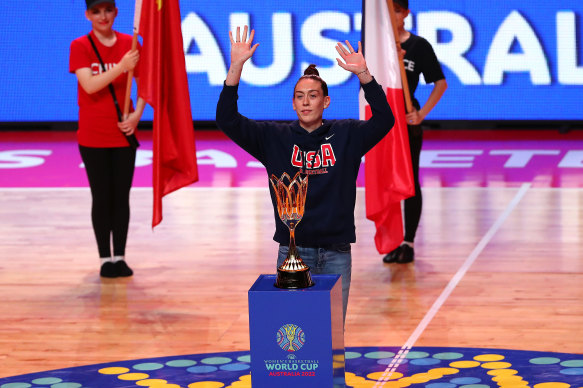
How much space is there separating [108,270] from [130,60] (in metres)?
1.64

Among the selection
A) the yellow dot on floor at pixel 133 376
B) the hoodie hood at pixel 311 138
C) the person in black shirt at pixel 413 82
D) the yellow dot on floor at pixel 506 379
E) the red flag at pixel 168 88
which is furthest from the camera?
the person in black shirt at pixel 413 82

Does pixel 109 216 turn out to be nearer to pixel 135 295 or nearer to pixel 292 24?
pixel 135 295

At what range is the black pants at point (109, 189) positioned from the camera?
773 cm

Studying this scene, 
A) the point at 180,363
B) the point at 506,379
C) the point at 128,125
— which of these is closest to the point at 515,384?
the point at 506,379

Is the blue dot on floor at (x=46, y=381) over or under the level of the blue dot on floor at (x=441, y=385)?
under

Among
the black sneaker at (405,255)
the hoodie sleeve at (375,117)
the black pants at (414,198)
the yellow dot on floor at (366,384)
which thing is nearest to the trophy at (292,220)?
the hoodie sleeve at (375,117)

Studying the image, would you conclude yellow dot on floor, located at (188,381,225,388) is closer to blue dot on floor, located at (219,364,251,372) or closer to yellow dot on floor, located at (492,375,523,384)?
blue dot on floor, located at (219,364,251,372)

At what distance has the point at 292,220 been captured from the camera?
4.27 meters

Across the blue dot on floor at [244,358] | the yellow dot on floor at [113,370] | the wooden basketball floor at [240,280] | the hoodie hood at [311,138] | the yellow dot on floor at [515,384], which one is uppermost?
the hoodie hood at [311,138]

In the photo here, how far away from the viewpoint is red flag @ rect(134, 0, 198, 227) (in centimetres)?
730

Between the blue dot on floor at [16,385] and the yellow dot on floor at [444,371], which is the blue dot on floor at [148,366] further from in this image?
the yellow dot on floor at [444,371]

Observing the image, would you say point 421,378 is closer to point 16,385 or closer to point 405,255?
point 16,385

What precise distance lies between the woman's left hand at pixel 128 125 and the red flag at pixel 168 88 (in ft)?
0.96

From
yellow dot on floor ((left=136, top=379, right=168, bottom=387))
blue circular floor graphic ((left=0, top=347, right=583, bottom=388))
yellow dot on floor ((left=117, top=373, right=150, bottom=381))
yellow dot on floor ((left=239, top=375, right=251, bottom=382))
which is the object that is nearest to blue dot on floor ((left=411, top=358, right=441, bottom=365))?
blue circular floor graphic ((left=0, top=347, right=583, bottom=388))
